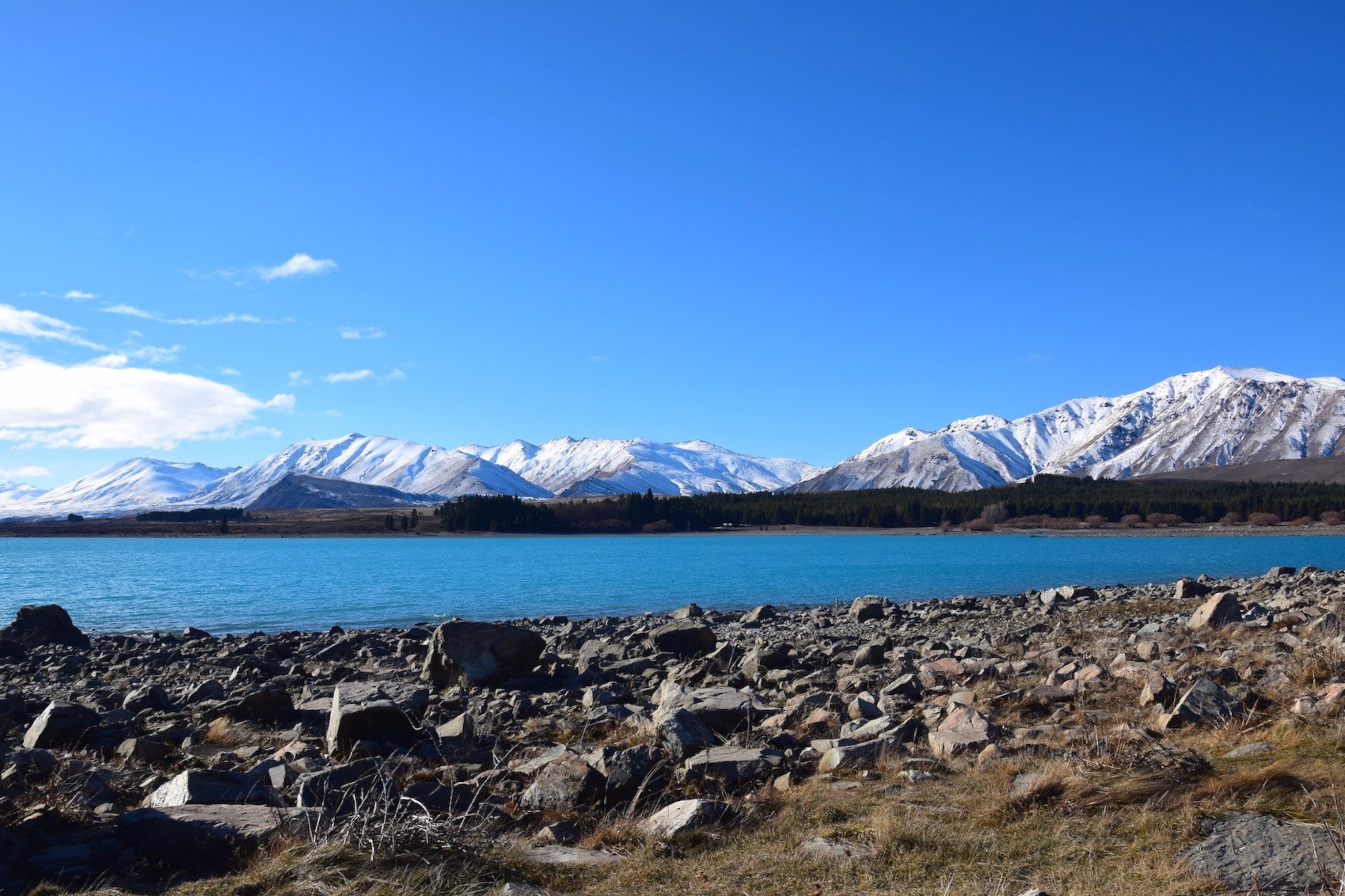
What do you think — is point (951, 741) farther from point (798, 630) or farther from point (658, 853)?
point (798, 630)

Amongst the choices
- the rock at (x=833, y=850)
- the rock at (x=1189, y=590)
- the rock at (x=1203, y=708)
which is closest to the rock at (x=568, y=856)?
the rock at (x=833, y=850)

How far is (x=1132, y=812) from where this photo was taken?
687 centimetres

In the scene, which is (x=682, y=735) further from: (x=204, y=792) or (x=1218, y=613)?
(x=1218, y=613)

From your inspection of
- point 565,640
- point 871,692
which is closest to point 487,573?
point 565,640

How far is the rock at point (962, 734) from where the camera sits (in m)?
9.10

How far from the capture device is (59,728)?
38.5 ft

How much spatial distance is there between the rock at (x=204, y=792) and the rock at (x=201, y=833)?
45cm

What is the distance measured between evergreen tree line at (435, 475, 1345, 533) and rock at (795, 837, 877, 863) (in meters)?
162

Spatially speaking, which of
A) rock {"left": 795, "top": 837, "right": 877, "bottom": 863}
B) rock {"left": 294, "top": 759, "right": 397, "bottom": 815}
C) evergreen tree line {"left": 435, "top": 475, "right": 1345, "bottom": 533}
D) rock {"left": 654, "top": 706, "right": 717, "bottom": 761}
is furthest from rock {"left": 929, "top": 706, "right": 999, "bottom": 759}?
evergreen tree line {"left": 435, "top": 475, "right": 1345, "bottom": 533}

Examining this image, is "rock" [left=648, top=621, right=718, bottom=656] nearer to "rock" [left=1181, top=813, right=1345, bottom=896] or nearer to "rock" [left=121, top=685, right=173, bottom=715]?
"rock" [left=121, top=685, right=173, bottom=715]

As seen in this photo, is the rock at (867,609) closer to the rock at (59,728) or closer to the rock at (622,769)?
the rock at (622,769)

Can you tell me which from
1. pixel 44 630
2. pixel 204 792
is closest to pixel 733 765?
pixel 204 792

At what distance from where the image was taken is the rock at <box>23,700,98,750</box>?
11.6m

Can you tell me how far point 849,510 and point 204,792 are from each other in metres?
186
